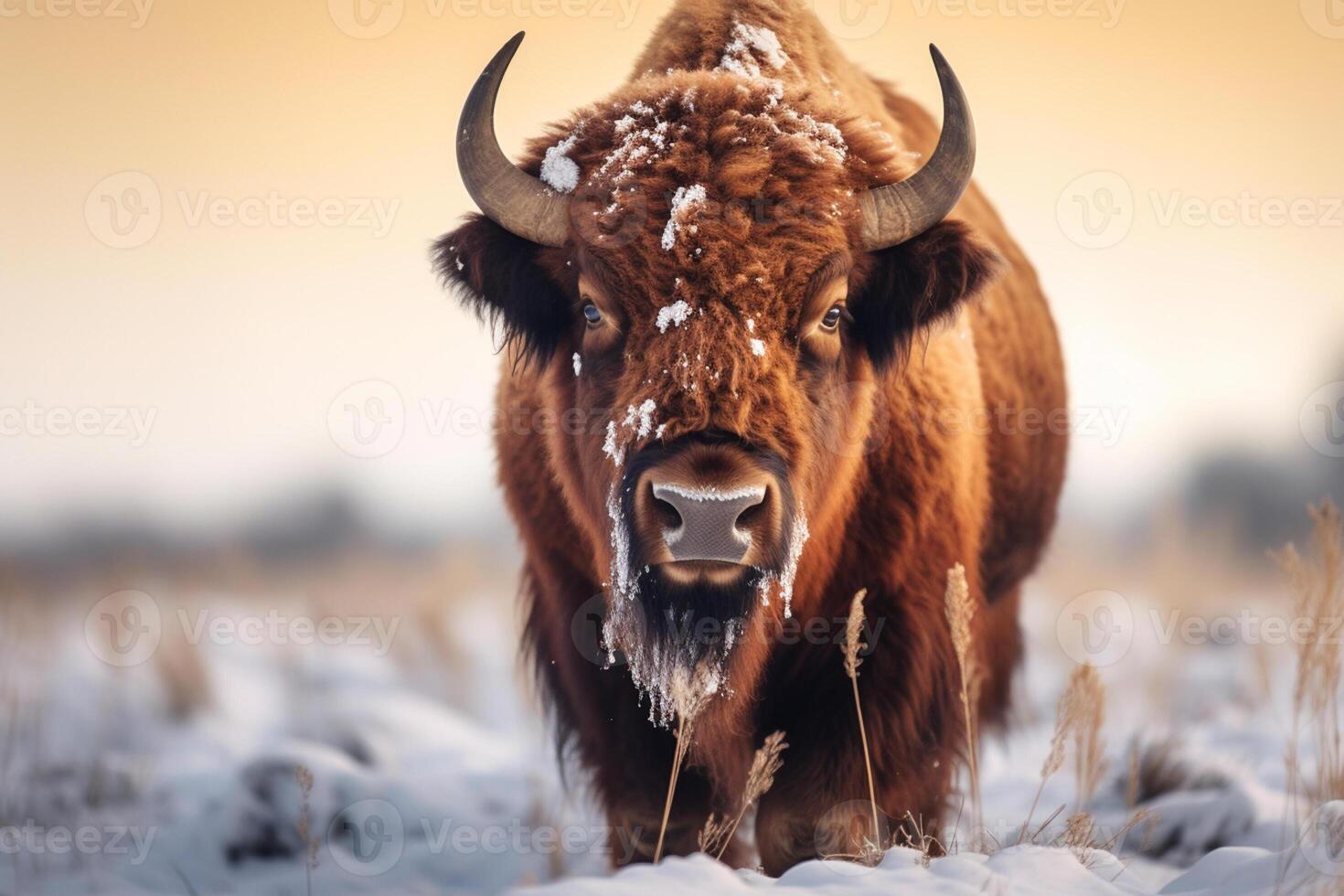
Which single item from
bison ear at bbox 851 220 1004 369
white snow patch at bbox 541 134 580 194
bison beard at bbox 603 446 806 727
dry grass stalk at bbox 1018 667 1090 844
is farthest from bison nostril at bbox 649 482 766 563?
white snow patch at bbox 541 134 580 194

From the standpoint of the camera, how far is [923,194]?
3.69 meters

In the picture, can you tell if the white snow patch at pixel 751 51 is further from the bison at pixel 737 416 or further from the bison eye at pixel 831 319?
the bison eye at pixel 831 319

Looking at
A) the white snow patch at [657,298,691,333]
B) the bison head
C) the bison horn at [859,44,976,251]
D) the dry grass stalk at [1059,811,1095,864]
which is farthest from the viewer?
the bison horn at [859,44,976,251]

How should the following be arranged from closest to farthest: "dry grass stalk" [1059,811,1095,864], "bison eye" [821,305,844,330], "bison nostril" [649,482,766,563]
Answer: "dry grass stalk" [1059,811,1095,864] < "bison nostril" [649,482,766,563] < "bison eye" [821,305,844,330]

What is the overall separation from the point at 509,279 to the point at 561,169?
1.37 ft

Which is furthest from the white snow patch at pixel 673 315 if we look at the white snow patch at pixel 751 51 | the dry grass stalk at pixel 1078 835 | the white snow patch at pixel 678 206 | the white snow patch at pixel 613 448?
the dry grass stalk at pixel 1078 835

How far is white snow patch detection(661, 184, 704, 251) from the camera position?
336 centimetres

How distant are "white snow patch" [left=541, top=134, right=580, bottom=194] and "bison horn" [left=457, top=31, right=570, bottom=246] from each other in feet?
0.11

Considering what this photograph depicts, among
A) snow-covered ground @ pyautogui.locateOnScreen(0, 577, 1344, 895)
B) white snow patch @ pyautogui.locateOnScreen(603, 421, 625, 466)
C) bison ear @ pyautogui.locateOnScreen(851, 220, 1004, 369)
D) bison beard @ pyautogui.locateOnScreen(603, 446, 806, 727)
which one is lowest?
snow-covered ground @ pyautogui.locateOnScreen(0, 577, 1344, 895)

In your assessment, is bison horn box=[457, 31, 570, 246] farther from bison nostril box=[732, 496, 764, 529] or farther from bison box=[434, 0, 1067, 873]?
bison nostril box=[732, 496, 764, 529]

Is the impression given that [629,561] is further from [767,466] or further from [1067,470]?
[1067,470]

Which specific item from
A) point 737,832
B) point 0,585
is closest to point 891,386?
point 737,832

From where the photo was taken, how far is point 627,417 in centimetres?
328

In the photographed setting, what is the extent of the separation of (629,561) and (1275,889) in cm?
175
